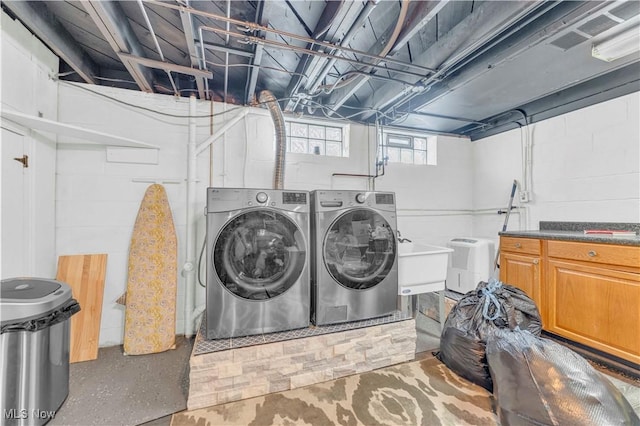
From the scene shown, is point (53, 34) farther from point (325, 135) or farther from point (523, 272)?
point (523, 272)

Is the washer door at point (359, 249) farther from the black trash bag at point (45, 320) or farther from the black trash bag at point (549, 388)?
the black trash bag at point (45, 320)

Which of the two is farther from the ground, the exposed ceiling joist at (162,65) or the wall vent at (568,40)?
the wall vent at (568,40)

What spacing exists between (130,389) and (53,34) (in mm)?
2360

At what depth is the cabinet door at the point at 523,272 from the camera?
2281mm

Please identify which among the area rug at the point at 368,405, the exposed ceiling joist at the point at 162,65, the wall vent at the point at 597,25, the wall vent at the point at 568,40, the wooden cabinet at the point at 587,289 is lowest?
the area rug at the point at 368,405

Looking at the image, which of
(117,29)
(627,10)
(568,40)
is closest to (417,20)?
(568,40)

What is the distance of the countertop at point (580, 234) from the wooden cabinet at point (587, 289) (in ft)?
0.12

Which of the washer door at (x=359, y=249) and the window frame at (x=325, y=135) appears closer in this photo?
the washer door at (x=359, y=249)

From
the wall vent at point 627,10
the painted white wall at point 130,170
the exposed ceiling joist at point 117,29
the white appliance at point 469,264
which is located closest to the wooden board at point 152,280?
the painted white wall at point 130,170

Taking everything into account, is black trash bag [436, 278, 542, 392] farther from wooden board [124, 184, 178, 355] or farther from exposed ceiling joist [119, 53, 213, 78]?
exposed ceiling joist [119, 53, 213, 78]

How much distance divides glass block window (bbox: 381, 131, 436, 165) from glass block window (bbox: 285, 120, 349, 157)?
536 mm

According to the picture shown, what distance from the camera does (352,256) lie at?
76.6 inches

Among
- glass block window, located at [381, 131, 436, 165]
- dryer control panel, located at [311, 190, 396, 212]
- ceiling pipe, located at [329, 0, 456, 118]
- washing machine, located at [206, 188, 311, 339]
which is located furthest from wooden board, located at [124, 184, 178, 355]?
glass block window, located at [381, 131, 436, 165]

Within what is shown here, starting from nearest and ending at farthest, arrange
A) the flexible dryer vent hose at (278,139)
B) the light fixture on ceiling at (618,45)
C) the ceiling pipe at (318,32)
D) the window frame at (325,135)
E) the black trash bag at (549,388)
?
the black trash bag at (549,388) < the ceiling pipe at (318,32) < the light fixture on ceiling at (618,45) < the flexible dryer vent hose at (278,139) < the window frame at (325,135)
